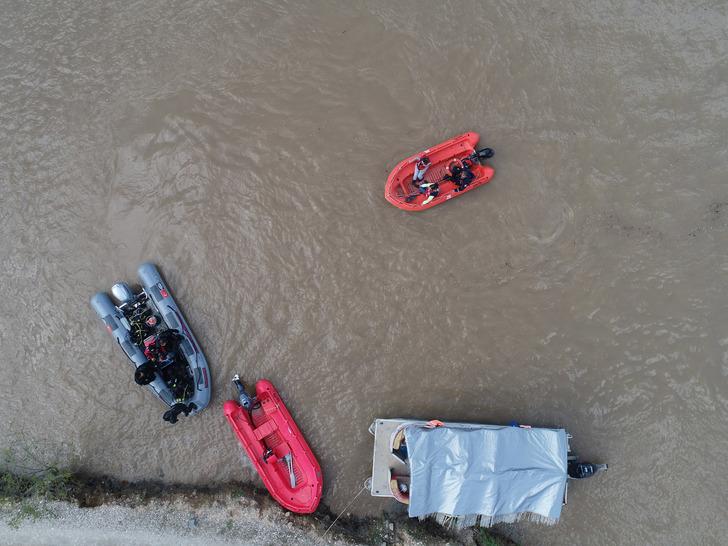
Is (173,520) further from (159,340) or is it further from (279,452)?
(159,340)

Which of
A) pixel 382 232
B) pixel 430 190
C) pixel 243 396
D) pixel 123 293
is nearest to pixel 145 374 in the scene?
pixel 123 293

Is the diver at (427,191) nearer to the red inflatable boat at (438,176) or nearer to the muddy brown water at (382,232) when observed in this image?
the red inflatable boat at (438,176)

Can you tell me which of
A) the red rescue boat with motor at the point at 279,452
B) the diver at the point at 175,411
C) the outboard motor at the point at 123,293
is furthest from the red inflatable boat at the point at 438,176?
the diver at the point at 175,411

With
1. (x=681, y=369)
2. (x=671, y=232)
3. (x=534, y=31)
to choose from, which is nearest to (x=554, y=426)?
(x=681, y=369)

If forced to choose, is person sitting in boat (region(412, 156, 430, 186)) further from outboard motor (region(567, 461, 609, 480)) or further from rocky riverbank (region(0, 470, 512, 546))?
rocky riverbank (region(0, 470, 512, 546))

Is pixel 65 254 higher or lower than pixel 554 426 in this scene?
higher

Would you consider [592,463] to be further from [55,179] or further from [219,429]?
[55,179]

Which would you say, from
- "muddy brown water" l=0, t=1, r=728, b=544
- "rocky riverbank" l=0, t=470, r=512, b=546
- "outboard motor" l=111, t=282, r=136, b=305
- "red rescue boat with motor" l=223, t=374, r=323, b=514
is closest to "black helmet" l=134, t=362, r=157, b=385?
"muddy brown water" l=0, t=1, r=728, b=544
